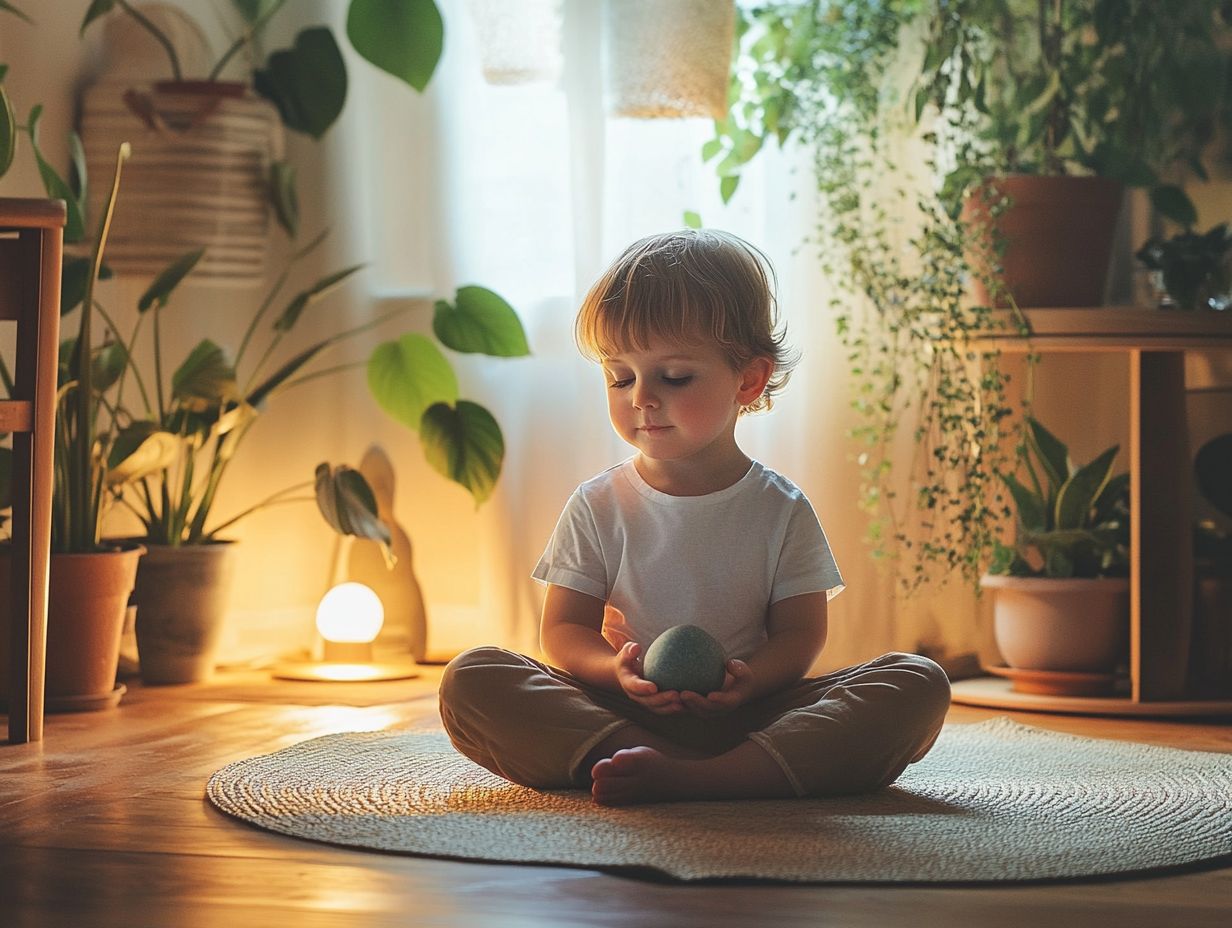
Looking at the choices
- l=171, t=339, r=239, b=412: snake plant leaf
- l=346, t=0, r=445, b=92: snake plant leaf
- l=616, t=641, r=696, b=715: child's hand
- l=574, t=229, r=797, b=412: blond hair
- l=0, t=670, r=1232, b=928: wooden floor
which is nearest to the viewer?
l=0, t=670, r=1232, b=928: wooden floor

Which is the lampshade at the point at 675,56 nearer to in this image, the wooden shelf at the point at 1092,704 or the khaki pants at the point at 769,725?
the wooden shelf at the point at 1092,704

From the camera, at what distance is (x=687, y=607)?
1.62 m

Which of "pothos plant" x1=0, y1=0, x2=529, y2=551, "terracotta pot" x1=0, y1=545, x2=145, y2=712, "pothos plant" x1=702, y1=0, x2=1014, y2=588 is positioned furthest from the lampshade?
"terracotta pot" x1=0, y1=545, x2=145, y2=712

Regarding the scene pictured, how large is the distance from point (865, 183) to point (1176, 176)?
58 cm

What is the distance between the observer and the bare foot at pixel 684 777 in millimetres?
1476

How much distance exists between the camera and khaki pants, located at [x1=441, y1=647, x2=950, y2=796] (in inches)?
59.7

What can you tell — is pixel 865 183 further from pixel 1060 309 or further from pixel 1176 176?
pixel 1176 176

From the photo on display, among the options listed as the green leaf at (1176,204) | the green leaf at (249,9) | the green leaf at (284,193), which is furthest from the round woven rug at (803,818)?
the green leaf at (249,9)

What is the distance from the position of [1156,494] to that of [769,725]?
3.12 feet

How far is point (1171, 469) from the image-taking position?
89.1 inches

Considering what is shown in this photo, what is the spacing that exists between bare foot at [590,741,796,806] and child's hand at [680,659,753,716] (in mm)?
52

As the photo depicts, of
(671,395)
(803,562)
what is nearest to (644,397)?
(671,395)

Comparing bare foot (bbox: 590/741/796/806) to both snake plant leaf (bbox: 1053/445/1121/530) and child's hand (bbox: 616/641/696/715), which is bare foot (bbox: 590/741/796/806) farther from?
snake plant leaf (bbox: 1053/445/1121/530)

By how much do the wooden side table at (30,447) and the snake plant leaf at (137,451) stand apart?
0.94ft
